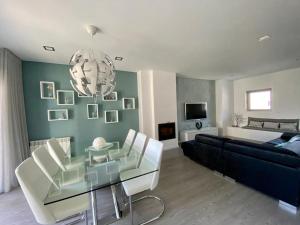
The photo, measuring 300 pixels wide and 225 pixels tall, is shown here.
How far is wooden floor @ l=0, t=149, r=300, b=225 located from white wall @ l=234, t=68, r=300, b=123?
4.16 meters

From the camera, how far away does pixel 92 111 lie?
13.1 feet

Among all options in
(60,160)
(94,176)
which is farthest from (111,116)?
(94,176)

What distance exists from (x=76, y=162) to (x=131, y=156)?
37.0 inches

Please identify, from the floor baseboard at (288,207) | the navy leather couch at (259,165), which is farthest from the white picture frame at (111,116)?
the floor baseboard at (288,207)

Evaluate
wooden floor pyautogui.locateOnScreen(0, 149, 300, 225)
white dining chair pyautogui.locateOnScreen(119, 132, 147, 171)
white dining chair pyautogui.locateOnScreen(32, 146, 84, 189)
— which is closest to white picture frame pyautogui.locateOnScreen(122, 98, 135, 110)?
white dining chair pyautogui.locateOnScreen(119, 132, 147, 171)

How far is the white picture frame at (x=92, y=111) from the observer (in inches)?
155

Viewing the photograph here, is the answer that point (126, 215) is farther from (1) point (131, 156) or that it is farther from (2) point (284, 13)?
(2) point (284, 13)

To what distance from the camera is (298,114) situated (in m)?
4.71

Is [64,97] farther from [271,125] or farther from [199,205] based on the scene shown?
[271,125]

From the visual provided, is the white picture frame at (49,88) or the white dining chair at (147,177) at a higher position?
the white picture frame at (49,88)

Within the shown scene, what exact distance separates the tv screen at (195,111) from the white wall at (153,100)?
1272mm

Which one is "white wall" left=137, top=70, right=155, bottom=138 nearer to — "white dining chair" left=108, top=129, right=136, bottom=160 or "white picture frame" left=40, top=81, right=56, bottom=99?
"white dining chair" left=108, top=129, right=136, bottom=160

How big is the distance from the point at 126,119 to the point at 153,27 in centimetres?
293

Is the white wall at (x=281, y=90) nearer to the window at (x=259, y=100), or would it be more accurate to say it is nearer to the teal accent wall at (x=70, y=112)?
the window at (x=259, y=100)
